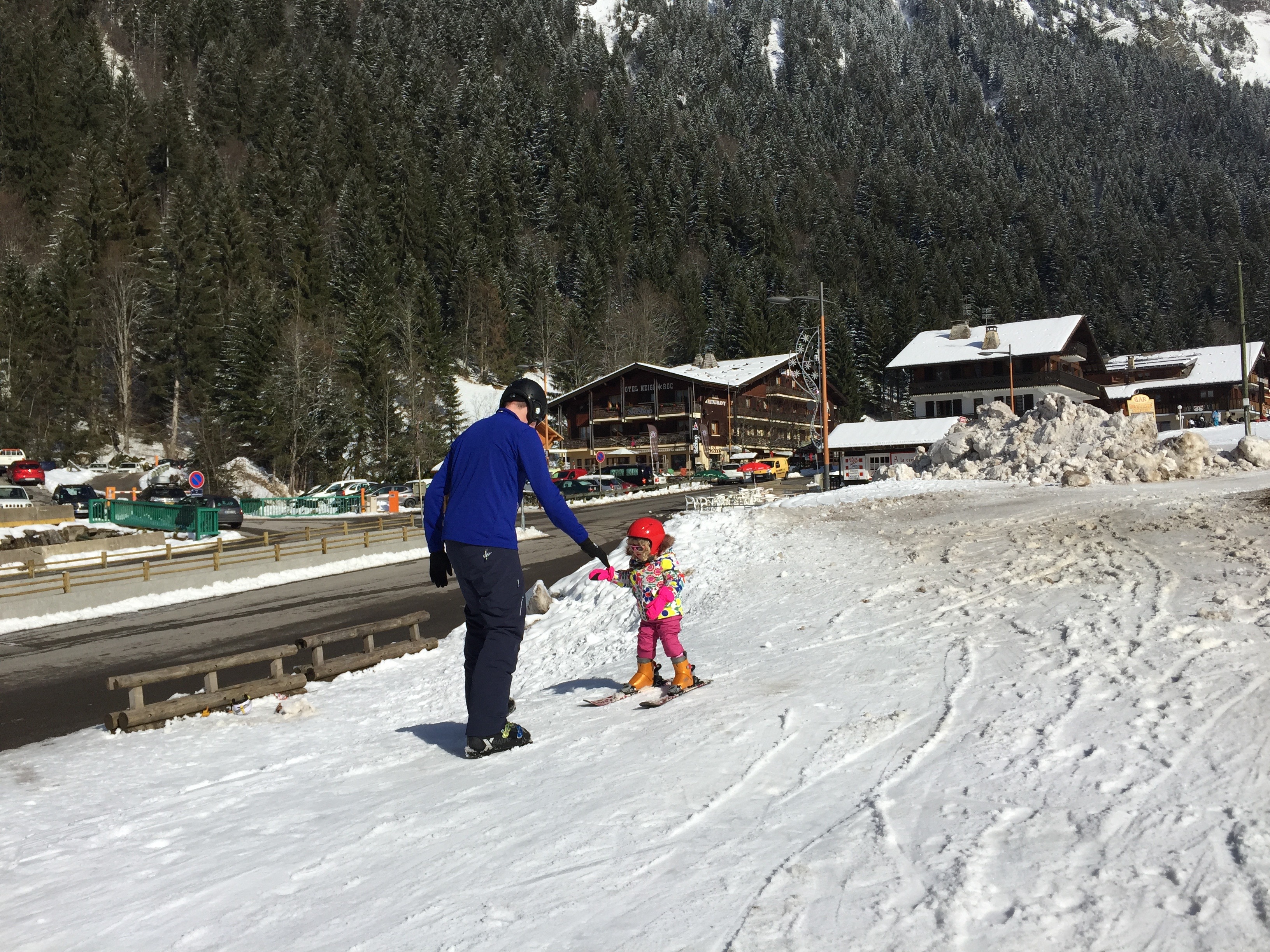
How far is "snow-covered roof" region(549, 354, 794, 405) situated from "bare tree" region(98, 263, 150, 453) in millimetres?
31273

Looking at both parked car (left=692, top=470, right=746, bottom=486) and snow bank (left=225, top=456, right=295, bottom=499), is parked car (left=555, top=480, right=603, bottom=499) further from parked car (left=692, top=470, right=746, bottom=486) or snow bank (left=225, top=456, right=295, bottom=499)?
snow bank (left=225, top=456, right=295, bottom=499)

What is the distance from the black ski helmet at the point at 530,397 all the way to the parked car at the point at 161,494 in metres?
44.1

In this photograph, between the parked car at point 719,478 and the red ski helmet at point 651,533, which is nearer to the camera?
the red ski helmet at point 651,533

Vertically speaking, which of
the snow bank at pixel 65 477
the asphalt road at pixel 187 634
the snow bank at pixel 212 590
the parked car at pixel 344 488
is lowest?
the asphalt road at pixel 187 634

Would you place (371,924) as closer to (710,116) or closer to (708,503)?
(708,503)

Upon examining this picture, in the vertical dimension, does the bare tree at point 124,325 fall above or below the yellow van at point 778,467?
above

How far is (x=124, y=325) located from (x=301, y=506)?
2835 centimetres

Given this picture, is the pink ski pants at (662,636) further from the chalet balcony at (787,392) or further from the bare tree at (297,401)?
the chalet balcony at (787,392)

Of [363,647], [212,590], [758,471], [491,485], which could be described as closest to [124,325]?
[758,471]

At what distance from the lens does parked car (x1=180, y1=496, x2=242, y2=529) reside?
132 feet

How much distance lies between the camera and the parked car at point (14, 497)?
42.3 meters

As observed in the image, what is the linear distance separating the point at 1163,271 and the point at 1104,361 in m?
53.7

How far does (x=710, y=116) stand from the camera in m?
150

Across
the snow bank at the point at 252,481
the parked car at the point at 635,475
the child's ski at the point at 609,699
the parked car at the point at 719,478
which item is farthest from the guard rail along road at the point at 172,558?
the parked car at the point at 719,478
